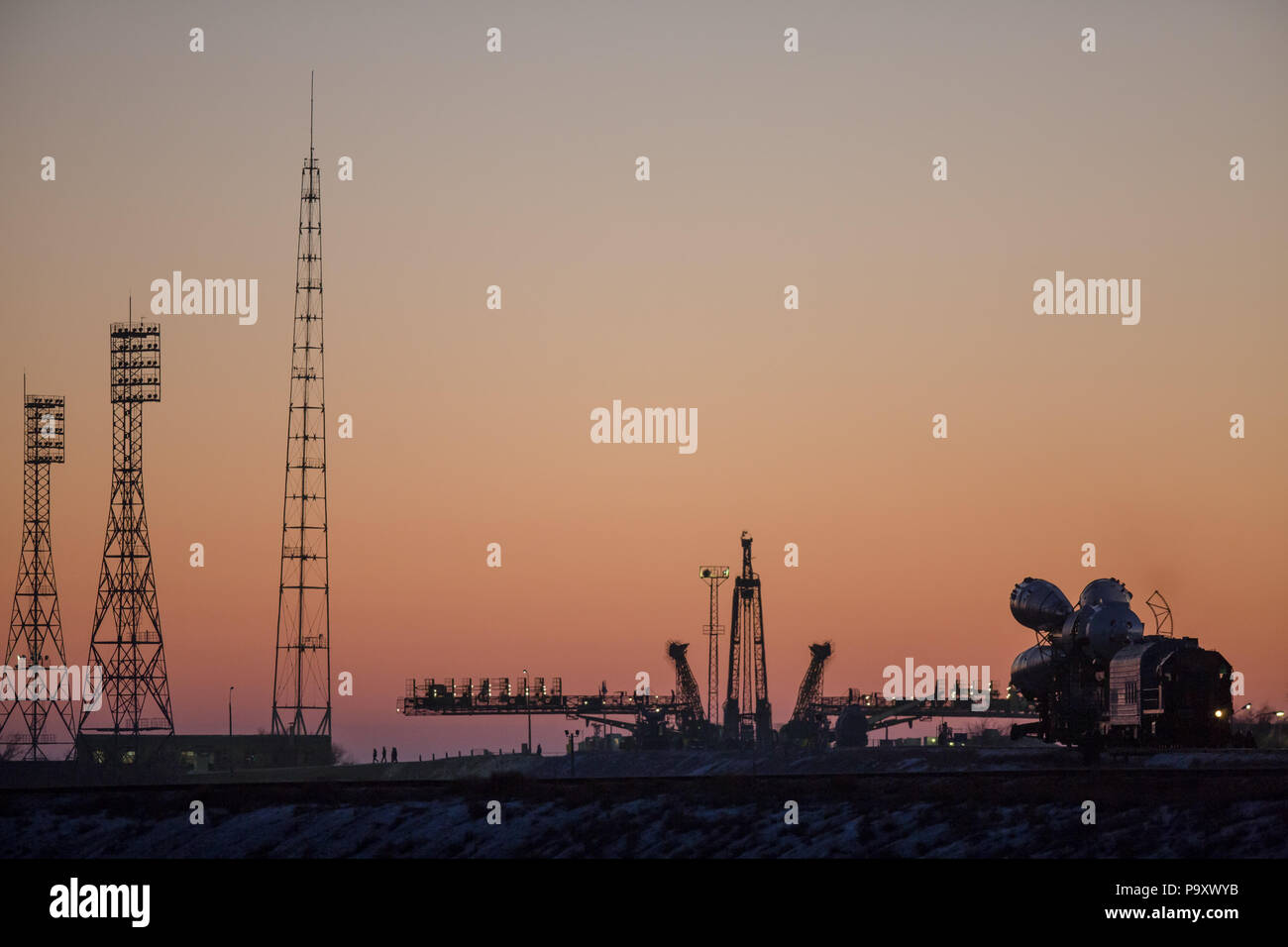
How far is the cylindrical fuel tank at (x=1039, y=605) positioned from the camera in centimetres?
8206

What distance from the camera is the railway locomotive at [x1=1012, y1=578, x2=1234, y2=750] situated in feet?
227

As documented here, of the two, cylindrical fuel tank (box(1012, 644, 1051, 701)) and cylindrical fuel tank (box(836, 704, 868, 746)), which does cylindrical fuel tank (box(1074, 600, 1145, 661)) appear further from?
cylindrical fuel tank (box(836, 704, 868, 746))

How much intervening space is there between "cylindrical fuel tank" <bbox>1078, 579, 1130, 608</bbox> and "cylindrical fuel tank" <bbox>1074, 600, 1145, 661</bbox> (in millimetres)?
305

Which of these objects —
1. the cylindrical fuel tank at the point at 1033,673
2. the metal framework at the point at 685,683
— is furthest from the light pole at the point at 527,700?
the cylindrical fuel tank at the point at 1033,673

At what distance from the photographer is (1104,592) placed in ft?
253

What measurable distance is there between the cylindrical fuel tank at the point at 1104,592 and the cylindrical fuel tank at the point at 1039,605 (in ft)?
13.8

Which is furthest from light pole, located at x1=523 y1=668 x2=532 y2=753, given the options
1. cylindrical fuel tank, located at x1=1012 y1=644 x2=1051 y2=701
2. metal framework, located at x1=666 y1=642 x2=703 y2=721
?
cylindrical fuel tank, located at x1=1012 y1=644 x2=1051 y2=701

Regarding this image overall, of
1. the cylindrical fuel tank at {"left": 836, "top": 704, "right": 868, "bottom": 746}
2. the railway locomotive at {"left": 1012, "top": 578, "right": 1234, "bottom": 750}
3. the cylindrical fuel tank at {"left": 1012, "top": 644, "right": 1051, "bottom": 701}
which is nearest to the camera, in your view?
the railway locomotive at {"left": 1012, "top": 578, "right": 1234, "bottom": 750}

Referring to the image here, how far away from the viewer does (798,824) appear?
170ft

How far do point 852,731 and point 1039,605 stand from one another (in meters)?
63.2
